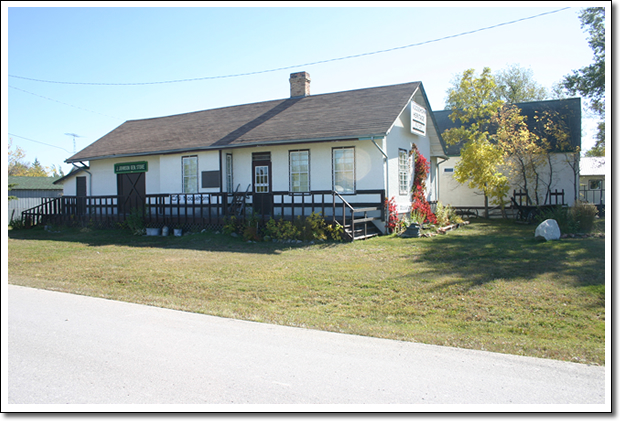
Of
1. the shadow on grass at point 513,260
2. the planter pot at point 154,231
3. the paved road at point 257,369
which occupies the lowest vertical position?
the paved road at point 257,369

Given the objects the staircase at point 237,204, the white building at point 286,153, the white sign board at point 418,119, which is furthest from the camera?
the white sign board at point 418,119

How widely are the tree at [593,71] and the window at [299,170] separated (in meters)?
17.4

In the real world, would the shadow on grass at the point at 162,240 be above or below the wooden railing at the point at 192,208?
below

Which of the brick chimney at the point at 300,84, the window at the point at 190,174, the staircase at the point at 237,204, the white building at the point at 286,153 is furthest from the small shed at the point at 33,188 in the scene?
the staircase at the point at 237,204

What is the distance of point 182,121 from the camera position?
23.8 meters

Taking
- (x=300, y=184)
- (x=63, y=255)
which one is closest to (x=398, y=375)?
(x=63, y=255)

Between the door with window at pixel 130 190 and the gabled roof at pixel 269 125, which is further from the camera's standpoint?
the door with window at pixel 130 190

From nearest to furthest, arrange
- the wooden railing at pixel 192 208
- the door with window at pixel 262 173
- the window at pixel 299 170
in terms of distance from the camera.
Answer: the wooden railing at pixel 192 208 → the window at pixel 299 170 → the door with window at pixel 262 173

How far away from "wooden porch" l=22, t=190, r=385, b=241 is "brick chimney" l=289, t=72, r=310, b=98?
6638 mm

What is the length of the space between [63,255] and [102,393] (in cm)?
1087

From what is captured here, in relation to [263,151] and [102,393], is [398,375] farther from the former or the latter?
[263,151]

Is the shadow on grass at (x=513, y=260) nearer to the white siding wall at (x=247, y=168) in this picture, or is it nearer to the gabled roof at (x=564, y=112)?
the white siding wall at (x=247, y=168)

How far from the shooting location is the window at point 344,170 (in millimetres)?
16781

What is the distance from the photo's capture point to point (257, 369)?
4715 mm
